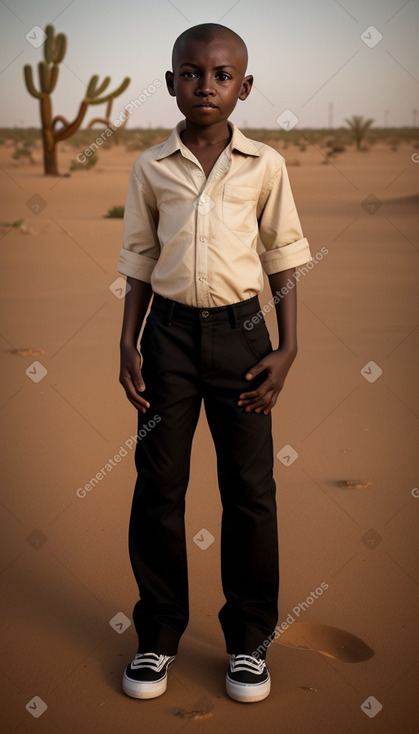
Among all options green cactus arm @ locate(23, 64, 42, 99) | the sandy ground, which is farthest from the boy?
green cactus arm @ locate(23, 64, 42, 99)

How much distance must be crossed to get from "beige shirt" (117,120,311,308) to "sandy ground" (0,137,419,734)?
114 centimetres

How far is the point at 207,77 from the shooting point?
211 cm

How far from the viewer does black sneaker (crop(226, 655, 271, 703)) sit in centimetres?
233

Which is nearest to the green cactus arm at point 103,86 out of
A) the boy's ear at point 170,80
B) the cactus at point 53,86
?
the cactus at point 53,86

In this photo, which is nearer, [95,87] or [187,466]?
[187,466]

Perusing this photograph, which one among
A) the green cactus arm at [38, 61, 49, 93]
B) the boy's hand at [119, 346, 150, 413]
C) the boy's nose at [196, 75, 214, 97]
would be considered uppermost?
the green cactus arm at [38, 61, 49, 93]

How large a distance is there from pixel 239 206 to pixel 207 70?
0.35 metres

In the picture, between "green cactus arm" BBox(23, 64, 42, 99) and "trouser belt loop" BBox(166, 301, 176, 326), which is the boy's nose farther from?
"green cactus arm" BBox(23, 64, 42, 99)

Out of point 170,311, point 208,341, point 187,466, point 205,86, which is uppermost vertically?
point 205,86

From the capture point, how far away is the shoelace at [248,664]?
2.36 m

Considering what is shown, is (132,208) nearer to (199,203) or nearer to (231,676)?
(199,203)

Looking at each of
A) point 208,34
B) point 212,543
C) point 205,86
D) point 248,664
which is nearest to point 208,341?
point 205,86

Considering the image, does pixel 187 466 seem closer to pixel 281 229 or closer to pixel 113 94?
pixel 281 229

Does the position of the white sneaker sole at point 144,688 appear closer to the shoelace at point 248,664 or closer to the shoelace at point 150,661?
the shoelace at point 150,661
